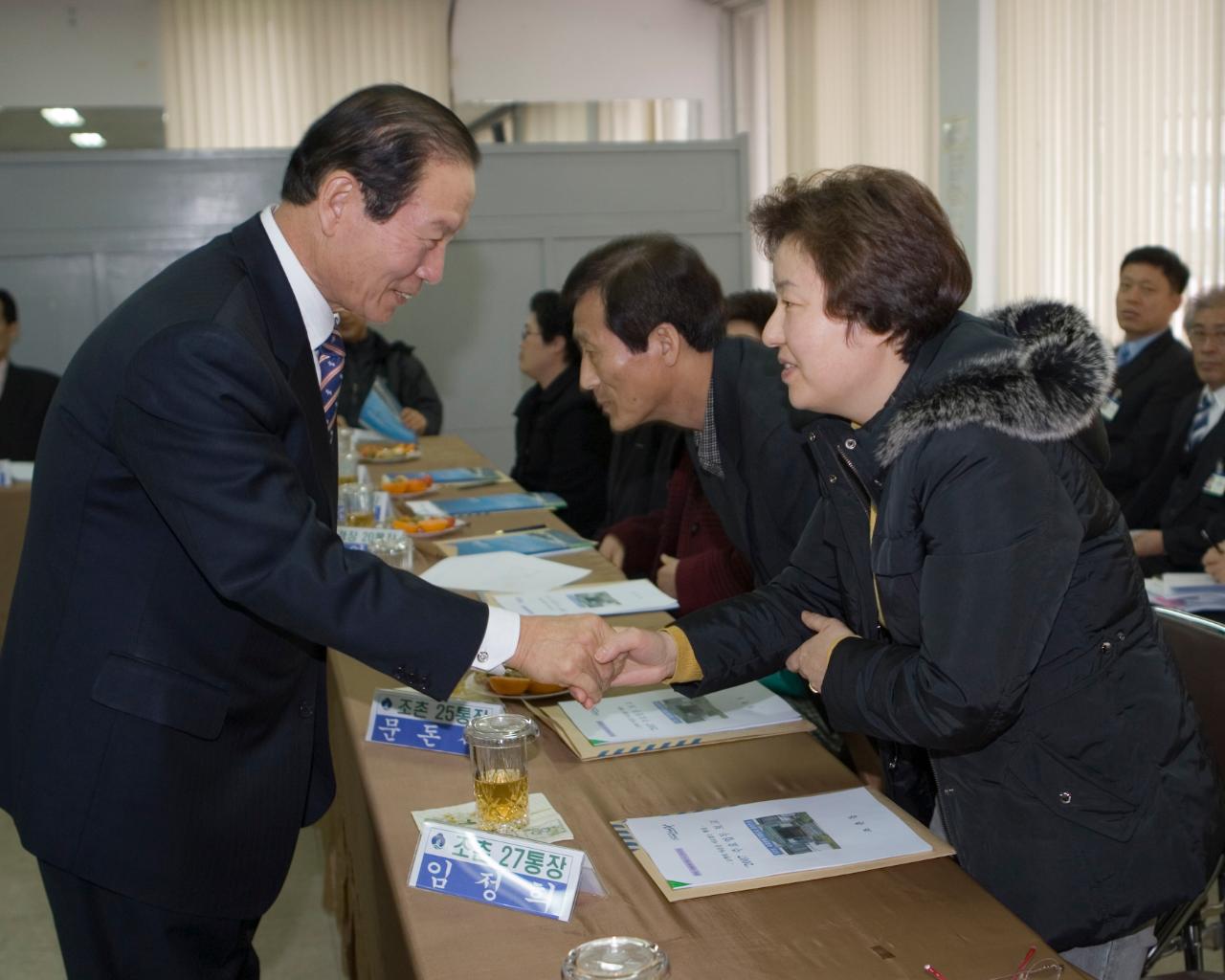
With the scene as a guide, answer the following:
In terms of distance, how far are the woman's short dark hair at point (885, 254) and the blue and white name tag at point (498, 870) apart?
703 mm

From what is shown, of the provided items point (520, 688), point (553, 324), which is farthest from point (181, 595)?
point (553, 324)

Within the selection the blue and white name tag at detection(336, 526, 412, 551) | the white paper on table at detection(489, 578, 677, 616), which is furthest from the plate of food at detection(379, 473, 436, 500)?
the white paper on table at detection(489, 578, 677, 616)

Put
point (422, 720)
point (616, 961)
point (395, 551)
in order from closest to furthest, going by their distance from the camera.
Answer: point (616, 961) → point (422, 720) → point (395, 551)

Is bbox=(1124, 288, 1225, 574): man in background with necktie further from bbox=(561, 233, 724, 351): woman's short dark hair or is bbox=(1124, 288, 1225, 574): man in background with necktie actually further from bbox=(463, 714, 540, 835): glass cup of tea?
bbox=(463, 714, 540, 835): glass cup of tea

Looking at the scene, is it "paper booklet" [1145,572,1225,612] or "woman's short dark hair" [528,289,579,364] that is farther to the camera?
"woman's short dark hair" [528,289,579,364]

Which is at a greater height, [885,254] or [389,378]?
[885,254]

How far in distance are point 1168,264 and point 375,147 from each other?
4301 mm

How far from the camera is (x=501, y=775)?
1446mm

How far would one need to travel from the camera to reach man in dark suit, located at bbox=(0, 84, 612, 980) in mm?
1403

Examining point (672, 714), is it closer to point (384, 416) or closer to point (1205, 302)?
point (1205, 302)

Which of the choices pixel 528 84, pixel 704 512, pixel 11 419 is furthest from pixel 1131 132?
pixel 11 419

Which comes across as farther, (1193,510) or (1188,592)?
(1193,510)

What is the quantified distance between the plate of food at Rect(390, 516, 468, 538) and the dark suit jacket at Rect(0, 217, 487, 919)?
1.77 m

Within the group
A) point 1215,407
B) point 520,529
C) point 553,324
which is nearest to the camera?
point 520,529
